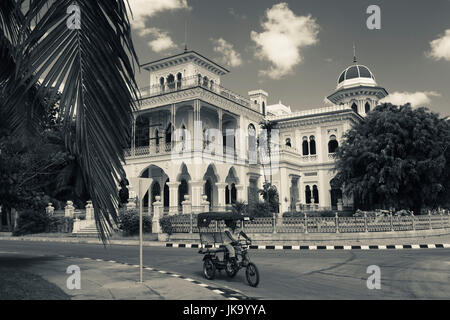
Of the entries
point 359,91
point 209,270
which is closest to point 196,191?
point 209,270

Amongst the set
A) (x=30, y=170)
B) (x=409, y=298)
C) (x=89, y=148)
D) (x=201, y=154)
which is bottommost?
(x=409, y=298)

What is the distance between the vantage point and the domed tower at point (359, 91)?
37344mm

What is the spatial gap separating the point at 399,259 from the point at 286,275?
422cm

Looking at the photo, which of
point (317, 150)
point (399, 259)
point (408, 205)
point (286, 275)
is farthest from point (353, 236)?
point (317, 150)

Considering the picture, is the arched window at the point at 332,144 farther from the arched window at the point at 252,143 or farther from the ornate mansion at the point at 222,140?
the arched window at the point at 252,143

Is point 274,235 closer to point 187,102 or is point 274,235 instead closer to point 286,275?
point 286,275

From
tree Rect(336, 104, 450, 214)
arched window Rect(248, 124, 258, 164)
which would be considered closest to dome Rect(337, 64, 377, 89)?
arched window Rect(248, 124, 258, 164)

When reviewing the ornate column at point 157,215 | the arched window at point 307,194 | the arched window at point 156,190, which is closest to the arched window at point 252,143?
the arched window at point 307,194

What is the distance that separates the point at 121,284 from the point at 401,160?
63.2ft

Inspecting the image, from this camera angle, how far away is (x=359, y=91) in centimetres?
3731

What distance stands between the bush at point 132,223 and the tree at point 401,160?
12.7m

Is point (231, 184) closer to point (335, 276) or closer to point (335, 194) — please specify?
point (335, 194)

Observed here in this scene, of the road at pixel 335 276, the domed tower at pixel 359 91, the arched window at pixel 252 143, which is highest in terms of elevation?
the domed tower at pixel 359 91
